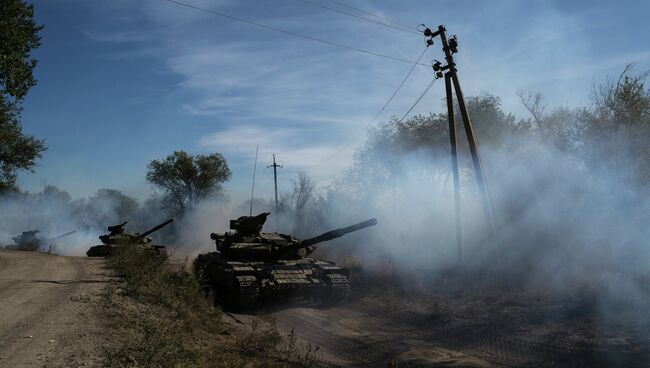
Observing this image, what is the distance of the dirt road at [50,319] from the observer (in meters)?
6.24

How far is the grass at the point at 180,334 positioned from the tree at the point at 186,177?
1434 inches

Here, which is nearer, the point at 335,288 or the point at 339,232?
the point at 335,288

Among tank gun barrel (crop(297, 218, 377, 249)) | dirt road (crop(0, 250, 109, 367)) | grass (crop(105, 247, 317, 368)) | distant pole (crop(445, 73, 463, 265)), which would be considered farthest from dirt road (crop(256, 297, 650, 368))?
dirt road (crop(0, 250, 109, 367))

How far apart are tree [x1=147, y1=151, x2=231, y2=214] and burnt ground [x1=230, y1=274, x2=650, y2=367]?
37.6 metres

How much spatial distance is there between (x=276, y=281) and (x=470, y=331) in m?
5.40

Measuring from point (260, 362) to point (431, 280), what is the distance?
30.0ft

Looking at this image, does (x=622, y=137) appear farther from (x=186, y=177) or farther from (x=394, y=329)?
(x=186, y=177)

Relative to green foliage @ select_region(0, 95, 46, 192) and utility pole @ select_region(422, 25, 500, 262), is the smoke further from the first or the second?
utility pole @ select_region(422, 25, 500, 262)

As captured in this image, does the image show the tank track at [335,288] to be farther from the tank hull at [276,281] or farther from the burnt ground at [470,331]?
the burnt ground at [470,331]

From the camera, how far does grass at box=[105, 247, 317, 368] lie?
637cm

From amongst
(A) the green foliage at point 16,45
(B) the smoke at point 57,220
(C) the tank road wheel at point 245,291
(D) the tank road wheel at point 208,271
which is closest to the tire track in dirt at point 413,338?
(C) the tank road wheel at point 245,291

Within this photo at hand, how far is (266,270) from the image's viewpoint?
1349 cm

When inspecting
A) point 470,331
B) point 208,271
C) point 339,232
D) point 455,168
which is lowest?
point 470,331

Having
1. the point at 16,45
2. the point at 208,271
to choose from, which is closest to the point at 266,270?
the point at 208,271
